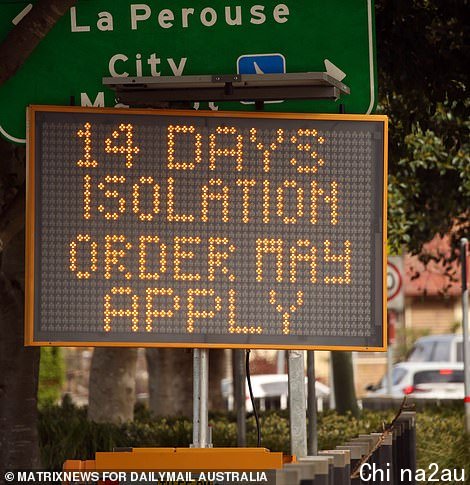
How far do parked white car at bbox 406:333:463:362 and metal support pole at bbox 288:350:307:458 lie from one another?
1156 inches

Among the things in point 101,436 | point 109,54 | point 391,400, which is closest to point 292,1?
point 109,54

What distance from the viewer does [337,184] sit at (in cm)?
678

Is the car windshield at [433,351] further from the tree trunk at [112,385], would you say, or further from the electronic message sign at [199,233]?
the electronic message sign at [199,233]

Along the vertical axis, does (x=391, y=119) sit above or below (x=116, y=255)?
above

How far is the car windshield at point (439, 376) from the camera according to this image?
32594 mm

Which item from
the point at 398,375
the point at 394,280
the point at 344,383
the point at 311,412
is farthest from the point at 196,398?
the point at 398,375

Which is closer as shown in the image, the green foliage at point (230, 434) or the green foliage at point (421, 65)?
the green foliage at point (421, 65)

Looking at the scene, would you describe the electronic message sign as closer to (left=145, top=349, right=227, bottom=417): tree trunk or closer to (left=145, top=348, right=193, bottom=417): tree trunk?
(left=145, top=349, right=227, bottom=417): tree trunk

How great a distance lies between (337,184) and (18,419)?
5.19 metres

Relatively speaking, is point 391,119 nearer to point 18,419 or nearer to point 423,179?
point 18,419

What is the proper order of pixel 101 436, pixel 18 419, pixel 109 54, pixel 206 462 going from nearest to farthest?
pixel 206 462 < pixel 109 54 < pixel 18 419 < pixel 101 436

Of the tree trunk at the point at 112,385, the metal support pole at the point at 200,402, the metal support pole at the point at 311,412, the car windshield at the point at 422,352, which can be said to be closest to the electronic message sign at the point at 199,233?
the metal support pole at the point at 200,402

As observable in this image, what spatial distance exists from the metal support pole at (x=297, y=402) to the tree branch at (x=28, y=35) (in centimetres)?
290

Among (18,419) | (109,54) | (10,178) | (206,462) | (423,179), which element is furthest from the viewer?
(423,179)
